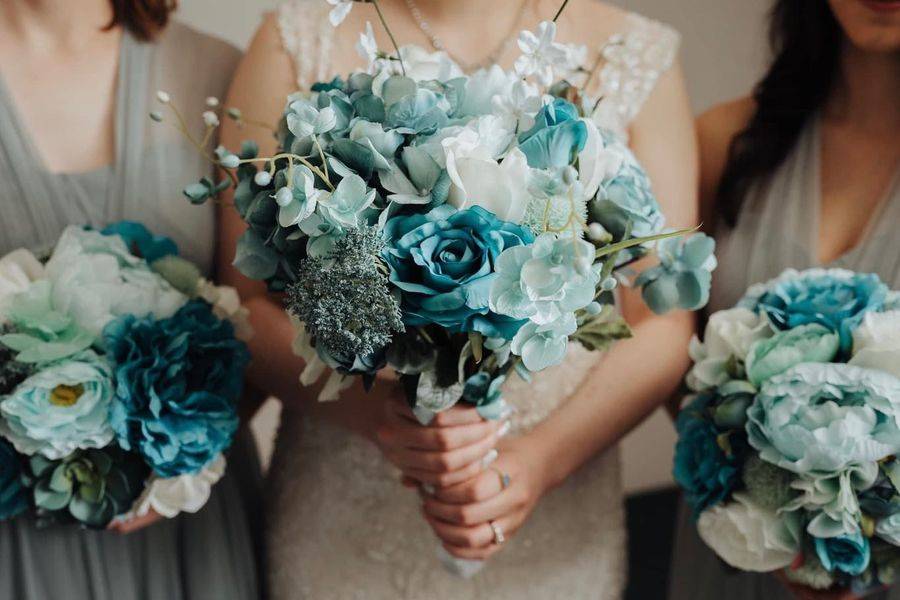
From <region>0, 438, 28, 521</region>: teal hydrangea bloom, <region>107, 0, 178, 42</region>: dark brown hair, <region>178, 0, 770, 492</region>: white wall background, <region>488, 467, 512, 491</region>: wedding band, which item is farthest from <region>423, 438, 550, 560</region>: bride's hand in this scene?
<region>178, 0, 770, 492</region>: white wall background

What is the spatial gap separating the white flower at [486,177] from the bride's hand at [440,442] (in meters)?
0.34

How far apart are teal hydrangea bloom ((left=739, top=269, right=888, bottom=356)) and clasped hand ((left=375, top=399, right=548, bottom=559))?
0.39 m

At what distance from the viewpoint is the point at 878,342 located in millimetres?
1004

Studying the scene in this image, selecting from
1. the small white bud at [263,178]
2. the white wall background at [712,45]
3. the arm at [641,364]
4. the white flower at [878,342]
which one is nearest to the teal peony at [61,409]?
the small white bud at [263,178]

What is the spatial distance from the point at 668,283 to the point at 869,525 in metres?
0.39

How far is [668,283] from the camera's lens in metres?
0.91

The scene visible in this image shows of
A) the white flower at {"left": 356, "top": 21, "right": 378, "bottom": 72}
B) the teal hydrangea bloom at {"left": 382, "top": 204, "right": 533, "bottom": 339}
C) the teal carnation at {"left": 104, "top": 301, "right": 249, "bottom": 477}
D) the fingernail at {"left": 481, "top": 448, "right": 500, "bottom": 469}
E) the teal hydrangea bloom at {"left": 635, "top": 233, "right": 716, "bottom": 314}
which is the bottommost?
the fingernail at {"left": 481, "top": 448, "right": 500, "bottom": 469}

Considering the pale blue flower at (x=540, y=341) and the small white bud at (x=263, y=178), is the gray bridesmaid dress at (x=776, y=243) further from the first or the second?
the small white bud at (x=263, y=178)

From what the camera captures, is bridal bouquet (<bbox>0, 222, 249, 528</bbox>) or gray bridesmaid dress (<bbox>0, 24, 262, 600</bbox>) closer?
bridal bouquet (<bbox>0, 222, 249, 528</bbox>)

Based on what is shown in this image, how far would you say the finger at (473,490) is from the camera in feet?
3.65

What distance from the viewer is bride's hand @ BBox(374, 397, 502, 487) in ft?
3.44

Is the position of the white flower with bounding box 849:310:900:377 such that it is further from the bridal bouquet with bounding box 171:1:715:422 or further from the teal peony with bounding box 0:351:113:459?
the teal peony with bounding box 0:351:113:459

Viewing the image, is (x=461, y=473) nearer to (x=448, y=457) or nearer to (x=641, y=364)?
(x=448, y=457)

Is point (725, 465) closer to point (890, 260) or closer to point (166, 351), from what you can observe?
point (890, 260)
